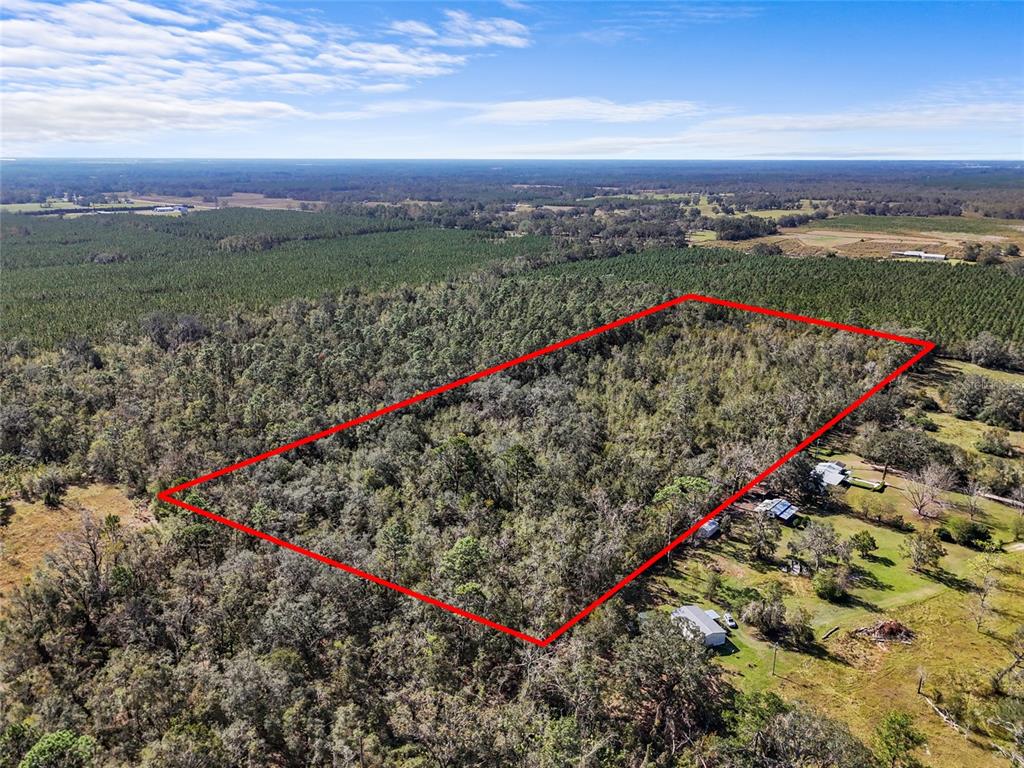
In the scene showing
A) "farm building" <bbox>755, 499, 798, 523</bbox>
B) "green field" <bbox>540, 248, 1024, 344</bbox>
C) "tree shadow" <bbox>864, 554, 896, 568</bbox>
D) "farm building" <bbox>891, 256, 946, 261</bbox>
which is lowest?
"tree shadow" <bbox>864, 554, 896, 568</bbox>

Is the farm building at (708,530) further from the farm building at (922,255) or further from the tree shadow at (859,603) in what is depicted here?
the farm building at (922,255)

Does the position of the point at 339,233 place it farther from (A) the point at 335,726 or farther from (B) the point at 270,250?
(A) the point at 335,726

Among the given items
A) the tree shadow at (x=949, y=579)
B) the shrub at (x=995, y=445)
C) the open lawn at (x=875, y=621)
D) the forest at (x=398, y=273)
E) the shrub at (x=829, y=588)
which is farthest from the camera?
the forest at (x=398, y=273)

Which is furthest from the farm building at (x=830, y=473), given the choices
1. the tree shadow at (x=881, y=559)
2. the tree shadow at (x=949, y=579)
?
the tree shadow at (x=949, y=579)

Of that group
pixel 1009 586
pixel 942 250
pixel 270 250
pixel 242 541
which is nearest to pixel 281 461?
pixel 242 541

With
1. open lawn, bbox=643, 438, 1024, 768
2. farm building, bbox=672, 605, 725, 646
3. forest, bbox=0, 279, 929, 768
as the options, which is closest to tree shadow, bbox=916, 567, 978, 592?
open lawn, bbox=643, 438, 1024, 768

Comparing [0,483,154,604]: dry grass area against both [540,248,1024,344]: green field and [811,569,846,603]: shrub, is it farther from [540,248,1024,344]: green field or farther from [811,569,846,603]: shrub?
[540,248,1024,344]: green field
